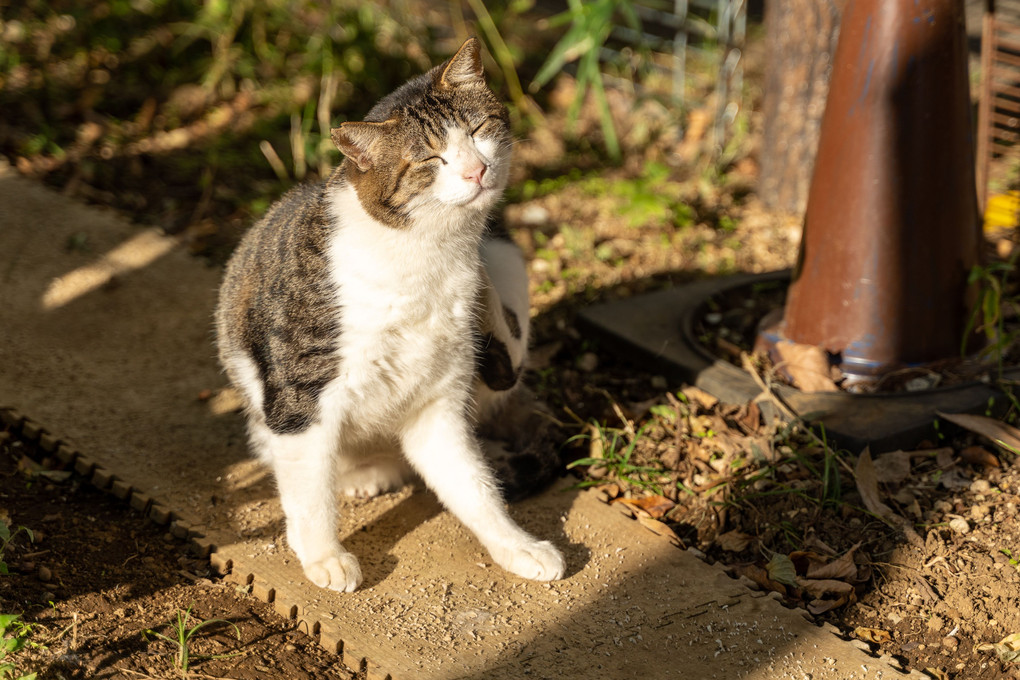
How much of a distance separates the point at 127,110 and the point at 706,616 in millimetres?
4774

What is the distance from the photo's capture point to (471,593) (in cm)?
251

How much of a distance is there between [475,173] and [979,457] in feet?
5.89

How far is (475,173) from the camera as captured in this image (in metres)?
2.31

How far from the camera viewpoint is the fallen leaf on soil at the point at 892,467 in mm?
2832

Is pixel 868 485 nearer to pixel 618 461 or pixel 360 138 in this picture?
pixel 618 461

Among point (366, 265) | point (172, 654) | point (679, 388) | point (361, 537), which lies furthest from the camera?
point (679, 388)

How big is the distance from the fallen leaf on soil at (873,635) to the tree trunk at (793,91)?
2.73m

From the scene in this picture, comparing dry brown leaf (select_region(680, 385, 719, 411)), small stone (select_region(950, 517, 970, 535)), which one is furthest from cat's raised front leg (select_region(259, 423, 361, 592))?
small stone (select_region(950, 517, 970, 535))

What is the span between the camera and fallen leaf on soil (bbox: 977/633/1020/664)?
228 cm

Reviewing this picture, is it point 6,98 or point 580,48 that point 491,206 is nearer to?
point 580,48

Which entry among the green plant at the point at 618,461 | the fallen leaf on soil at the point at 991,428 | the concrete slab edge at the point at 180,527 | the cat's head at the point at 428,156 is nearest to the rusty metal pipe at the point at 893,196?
the fallen leaf on soil at the point at 991,428

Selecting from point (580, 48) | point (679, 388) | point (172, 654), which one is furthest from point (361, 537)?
point (580, 48)

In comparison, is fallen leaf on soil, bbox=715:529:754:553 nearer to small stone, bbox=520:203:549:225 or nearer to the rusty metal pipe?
the rusty metal pipe

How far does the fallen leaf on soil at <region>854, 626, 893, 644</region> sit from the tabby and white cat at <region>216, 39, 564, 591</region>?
78 centimetres
